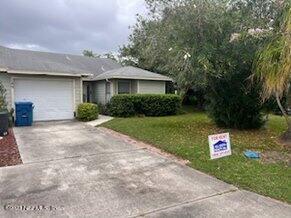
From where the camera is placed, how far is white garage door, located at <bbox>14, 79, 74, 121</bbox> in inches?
613

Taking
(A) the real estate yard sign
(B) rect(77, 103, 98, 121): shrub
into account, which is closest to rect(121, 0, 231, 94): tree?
(A) the real estate yard sign

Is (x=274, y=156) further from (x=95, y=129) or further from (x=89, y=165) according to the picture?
(x=95, y=129)

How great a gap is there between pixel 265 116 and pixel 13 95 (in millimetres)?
11208

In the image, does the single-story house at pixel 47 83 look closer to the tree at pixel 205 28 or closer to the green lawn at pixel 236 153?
the green lawn at pixel 236 153

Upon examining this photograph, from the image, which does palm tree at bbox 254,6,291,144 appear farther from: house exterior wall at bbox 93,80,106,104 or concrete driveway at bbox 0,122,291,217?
house exterior wall at bbox 93,80,106,104

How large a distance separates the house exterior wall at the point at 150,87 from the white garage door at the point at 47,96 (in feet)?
16.8

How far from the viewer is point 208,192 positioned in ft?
19.2

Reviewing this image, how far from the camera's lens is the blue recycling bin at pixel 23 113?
1448 centimetres

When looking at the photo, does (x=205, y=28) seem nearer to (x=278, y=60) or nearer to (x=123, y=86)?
(x=278, y=60)

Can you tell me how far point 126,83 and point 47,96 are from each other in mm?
5906

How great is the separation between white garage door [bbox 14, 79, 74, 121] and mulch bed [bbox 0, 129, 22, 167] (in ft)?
15.3

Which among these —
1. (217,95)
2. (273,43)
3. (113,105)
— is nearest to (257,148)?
(273,43)

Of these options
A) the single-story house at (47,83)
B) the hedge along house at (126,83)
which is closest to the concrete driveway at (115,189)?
the single-story house at (47,83)

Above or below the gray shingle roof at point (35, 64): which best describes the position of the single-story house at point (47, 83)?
below
